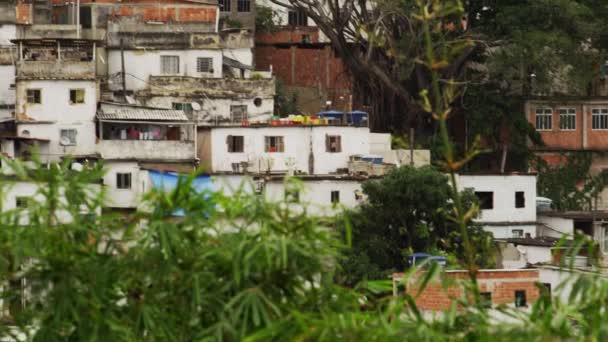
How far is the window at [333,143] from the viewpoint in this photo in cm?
4512

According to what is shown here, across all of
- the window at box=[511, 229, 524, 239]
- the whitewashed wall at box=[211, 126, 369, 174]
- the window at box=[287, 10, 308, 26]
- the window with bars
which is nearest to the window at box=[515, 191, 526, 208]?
the window at box=[511, 229, 524, 239]

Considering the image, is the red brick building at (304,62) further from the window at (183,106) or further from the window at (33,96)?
the window at (33,96)

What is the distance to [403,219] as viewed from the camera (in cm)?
3928

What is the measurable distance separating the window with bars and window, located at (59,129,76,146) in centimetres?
1245

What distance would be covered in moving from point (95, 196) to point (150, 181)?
95.9ft

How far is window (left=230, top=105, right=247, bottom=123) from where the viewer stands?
154ft

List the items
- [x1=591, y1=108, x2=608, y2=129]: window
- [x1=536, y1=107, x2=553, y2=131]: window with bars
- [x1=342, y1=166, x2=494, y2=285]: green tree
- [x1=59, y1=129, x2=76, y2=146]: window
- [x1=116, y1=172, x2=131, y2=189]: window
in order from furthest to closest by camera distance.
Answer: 1. [x1=591, y1=108, x2=608, y2=129]: window
2. [x1=536, y1=107, x2=553, y2=131]: window with bars
3. [x1=59, y1=129, x2=76, y2=146]: window
4. [x1=116, y1=172, x2=131, y2=189]: window
5. [x1=342, y1=166, x2=494, y2=285]: green tree

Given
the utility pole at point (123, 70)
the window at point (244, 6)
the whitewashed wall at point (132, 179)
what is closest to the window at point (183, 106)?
the utility pole at point (123, 70)

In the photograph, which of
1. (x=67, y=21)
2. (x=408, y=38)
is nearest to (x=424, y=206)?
(x=408, y=38)

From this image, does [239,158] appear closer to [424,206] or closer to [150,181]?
[150,181]

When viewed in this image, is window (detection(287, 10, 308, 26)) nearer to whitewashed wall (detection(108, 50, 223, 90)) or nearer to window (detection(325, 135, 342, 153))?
whitewashed wall (detection(108, 50, 223, 90))

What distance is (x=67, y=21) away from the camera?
4856 centimetres

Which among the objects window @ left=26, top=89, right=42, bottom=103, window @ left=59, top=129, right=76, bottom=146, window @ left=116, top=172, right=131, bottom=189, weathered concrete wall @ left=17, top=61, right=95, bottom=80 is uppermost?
weathered concrete wall @ left=17, top=61, right=95, bottom=80

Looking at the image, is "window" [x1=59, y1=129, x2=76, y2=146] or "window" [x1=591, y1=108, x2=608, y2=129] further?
"window" [x1=591, y1=108, x2=608, y2=129]
